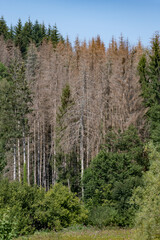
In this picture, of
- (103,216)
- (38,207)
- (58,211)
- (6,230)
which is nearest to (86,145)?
(103,216)

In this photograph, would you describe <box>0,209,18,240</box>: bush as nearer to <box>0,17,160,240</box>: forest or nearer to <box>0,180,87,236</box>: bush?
<box>0,17,160,240</box>: forest

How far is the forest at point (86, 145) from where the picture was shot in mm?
19891

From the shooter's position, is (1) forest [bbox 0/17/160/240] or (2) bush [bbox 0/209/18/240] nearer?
(2) bush [bbox 0/209/18/240]

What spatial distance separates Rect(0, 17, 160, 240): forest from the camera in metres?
19.9

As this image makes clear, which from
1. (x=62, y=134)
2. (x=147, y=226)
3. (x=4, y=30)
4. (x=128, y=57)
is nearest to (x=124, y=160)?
(x=62, y=134)

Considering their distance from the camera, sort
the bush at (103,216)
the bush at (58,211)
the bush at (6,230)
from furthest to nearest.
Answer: the bush at (103,216), the bush at (58,211), the bush at (6,230)

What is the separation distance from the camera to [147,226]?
12320mm

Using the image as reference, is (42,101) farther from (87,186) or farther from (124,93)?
(87,186)

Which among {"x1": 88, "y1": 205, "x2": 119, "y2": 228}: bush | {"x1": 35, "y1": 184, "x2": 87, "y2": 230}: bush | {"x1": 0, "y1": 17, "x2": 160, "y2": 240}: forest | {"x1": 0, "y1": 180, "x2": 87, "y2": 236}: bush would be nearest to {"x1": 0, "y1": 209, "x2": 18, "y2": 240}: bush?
{"x1": 0, "y1": 17, "x2": 160, "y2": 240}: forest

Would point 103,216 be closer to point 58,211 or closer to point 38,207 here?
point 58,211

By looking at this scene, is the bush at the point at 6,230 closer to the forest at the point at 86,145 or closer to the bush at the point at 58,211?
the forest at the point at 86,145

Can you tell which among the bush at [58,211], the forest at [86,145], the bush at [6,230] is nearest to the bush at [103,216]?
the forest at [86,145]

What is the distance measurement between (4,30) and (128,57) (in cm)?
5231

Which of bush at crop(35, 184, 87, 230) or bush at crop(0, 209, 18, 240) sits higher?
bush at crop(0, 209, 18, 240)
